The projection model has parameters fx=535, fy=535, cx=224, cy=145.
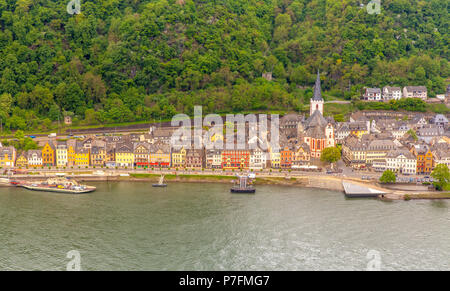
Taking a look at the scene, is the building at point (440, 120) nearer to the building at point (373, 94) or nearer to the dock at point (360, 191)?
the building at point (373, 94)

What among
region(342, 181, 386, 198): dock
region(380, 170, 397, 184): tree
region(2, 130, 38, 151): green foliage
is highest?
region(2, 130, 38, 151): green foliage

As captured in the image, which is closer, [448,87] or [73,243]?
[73,243]

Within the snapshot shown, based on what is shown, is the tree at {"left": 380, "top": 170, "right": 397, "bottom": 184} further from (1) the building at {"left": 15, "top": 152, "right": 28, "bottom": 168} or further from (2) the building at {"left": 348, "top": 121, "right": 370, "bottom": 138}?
(1) the building at {"left": 15, "top": 152, "right": 28, "bottom": 168}

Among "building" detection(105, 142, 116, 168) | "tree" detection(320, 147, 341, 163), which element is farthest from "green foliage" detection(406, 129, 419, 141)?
"building" detection(105, 142, 116, 168)

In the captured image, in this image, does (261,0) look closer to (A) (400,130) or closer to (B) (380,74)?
(B) (380,74)

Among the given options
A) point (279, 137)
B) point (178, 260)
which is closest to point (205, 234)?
point (178, 260)
